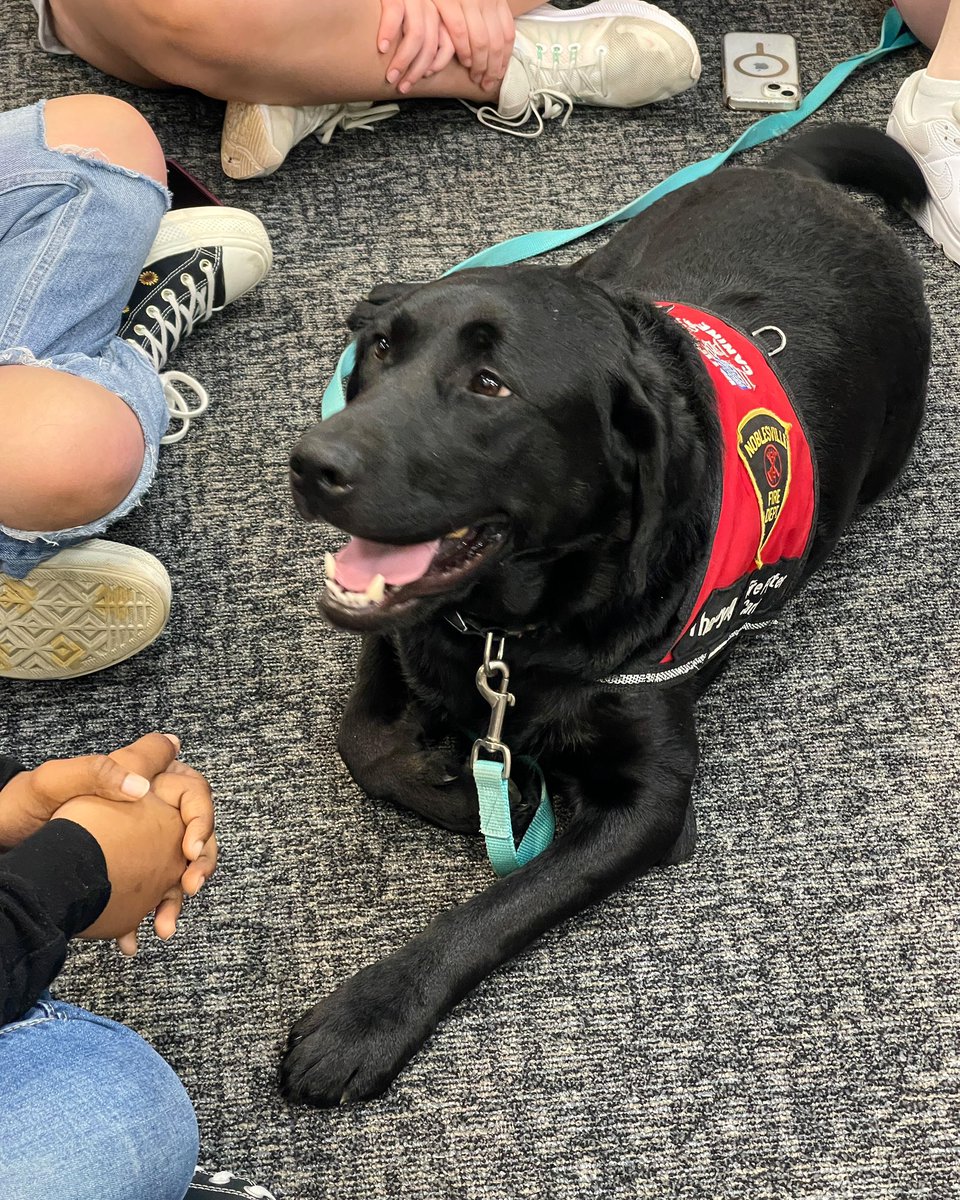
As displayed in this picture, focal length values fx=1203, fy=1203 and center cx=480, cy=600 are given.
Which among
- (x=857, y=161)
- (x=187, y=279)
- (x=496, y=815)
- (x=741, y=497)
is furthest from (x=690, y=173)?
(x=496, y=815)

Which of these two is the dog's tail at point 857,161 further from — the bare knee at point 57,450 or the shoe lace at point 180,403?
the bare knee at point 57,450

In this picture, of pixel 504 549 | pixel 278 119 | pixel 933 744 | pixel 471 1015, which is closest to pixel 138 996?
pixel 471 1015

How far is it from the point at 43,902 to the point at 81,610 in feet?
1.94

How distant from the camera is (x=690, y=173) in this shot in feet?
6.86

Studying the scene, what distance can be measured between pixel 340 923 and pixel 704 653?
520mm

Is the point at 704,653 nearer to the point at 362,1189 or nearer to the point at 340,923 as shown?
the point at 340,923

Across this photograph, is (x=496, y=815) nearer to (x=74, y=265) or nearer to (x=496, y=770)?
(x=496, y=770)

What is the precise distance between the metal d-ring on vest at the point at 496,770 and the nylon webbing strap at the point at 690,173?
24.4 inches

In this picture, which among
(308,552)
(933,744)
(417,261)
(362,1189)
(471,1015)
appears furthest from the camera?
(417,261)

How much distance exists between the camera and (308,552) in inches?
68.2

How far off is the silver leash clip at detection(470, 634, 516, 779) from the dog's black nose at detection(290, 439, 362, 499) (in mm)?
307

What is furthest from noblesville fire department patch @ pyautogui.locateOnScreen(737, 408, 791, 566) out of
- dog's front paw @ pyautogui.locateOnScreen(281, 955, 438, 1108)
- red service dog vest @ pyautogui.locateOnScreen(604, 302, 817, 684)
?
dog's front paw @ pyautogui.locateOnScreen(281, 955, 438, 1108)

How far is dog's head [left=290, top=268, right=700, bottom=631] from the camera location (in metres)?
1.10

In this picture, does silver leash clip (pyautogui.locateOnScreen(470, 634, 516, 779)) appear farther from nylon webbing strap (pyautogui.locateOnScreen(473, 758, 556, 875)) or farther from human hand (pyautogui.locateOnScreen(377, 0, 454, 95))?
human hand (pyautogui.locateOnScreen(377, 0, 454, 95))
